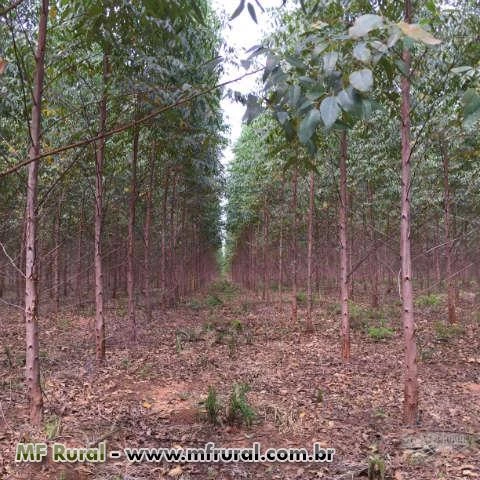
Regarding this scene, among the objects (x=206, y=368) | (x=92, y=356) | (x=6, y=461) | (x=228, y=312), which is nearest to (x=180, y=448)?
(x=6, y=461)

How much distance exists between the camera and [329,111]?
140 cm

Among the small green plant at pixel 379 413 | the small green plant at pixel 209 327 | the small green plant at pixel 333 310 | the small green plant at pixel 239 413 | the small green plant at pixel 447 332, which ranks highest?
the small green plant at pixel 333 310

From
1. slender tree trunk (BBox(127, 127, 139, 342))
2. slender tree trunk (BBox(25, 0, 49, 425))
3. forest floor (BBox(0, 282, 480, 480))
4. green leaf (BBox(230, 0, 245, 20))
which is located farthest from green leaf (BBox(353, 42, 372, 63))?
slender tree trunk (BBox(127, 127, 139, 342))

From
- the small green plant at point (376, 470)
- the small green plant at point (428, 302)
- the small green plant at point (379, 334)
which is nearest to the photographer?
the small green plant at point (376, 470)

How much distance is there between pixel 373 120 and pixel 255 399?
17.7 ft

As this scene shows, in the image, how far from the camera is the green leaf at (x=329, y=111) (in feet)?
4.47

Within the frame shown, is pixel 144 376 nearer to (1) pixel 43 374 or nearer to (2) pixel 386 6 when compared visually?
(1) pixel 43 374

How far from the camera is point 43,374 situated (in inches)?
258

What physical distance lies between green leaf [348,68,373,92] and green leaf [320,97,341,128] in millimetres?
84

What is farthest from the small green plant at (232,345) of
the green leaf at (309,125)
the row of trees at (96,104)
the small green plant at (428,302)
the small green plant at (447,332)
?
the small green plant at (428,302)

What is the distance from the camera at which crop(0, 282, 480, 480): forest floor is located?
3789 mm

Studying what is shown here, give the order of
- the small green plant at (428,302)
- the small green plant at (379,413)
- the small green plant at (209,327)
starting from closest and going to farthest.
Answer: the small green plant at (379,413), the small green plant at (209,327), the small green plant at (428,302)

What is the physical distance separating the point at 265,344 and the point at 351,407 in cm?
403

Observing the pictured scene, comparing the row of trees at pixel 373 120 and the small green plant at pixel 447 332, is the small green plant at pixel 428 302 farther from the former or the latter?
the small green plant at pixel 447 332
